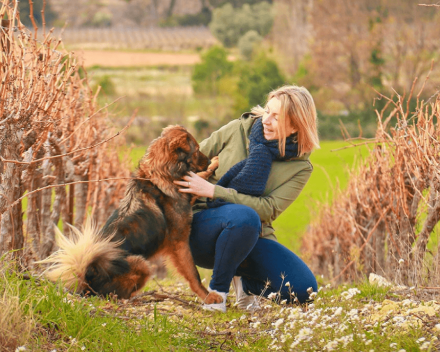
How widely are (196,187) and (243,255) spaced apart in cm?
61

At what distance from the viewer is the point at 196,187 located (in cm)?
379

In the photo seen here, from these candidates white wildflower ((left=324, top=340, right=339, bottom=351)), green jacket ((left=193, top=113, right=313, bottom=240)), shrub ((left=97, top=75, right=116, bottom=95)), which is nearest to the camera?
white wildflower ((left=324, top=340, right=339, bottom=351))

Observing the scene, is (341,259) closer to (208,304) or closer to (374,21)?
(208,304)

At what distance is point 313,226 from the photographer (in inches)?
313

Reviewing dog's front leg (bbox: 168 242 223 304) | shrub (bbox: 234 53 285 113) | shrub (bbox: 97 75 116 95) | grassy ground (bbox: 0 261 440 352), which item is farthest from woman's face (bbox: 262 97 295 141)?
shrub (bbox: 234 53 285 113)

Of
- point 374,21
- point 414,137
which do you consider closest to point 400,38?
point 374,21

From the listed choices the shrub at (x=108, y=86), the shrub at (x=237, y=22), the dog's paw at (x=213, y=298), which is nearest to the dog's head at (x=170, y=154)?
the dog's paw at (x=213, y=298)

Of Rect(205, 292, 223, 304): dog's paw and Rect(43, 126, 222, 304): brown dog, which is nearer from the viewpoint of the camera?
Rect(43, 126, 222, 304): brown dog

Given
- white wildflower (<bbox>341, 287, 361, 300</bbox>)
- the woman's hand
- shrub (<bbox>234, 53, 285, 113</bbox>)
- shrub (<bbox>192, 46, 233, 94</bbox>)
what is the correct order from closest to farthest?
white wildflower (<bbox>341, 287, 361, 300</bbox>) → the woman's hand → shrub (<bbox>234, 53, 285, 113</bbox>) → shrub (<bbox>192, 46, 233, 94</bbox>)

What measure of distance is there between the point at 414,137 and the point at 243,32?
157 feet

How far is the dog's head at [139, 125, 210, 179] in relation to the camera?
12.5 ft

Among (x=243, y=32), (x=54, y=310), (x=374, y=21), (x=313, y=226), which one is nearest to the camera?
(x=54, y=310)

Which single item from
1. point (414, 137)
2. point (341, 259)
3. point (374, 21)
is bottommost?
point (341, 259)

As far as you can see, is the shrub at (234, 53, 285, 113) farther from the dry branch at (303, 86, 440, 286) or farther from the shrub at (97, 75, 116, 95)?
the dry branch at (303, 86, 440, 286)
